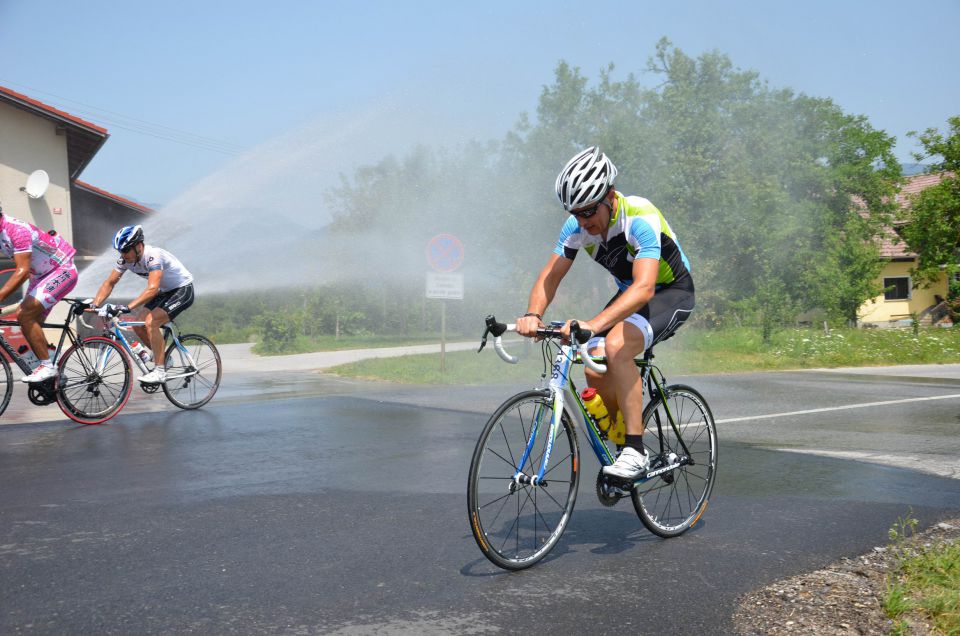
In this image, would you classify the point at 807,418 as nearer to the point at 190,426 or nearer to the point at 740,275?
the point at 190,426

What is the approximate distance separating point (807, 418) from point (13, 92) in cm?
1934

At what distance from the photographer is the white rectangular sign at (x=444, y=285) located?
53.0 ft

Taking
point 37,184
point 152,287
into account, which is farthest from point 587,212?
point 37,184

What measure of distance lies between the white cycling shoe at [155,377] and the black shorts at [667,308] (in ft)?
21.2

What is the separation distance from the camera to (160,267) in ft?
30.1

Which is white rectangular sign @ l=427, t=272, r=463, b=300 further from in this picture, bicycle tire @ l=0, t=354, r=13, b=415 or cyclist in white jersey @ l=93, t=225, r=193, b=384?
bicycle tire @ l=0, t=354, r=13, b=415

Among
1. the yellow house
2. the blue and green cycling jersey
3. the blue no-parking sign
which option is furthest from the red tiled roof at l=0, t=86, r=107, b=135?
the yellow house

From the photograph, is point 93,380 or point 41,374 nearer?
point 41,374

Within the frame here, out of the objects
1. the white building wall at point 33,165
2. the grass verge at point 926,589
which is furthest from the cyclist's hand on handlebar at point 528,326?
the white building wall at point 33,165

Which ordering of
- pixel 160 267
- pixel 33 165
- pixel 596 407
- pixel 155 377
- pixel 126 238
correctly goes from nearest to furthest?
pixel 596 407 → pixel 126 238 → pixel 160 267 → pixel 155 377 → pixel 33 165

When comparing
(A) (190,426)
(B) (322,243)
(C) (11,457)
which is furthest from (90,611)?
(B) (322,243)

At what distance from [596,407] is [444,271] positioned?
1240 centimetres

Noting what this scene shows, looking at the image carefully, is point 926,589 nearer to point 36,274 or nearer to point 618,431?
point 618,431

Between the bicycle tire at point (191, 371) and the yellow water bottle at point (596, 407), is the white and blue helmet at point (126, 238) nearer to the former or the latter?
the bicycle tire at point (191, 371)
